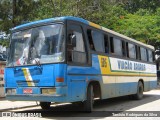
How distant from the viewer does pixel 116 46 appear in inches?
603

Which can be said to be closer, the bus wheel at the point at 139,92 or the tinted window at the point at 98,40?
the tinted window at the point at 98,40

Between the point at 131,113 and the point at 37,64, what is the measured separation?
3.72m

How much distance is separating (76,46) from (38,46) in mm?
1219

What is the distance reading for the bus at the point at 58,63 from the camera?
10891mm

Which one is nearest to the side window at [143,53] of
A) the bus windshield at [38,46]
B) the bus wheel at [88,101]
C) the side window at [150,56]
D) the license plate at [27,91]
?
the side window at [150,56]

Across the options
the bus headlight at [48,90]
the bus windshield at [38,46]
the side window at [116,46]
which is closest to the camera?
the bus headlight at [48,90]

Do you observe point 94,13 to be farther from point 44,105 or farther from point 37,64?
point 37,64

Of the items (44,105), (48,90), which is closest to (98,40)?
(44,105)

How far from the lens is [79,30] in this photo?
39.5ft

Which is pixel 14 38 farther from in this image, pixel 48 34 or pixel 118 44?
pixel 118 44

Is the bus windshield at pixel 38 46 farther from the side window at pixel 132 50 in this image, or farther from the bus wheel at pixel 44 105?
the side window at pixel 132 50

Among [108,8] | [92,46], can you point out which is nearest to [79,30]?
[92,46]

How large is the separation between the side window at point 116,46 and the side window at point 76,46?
2911 mm

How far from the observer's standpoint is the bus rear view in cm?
1079
